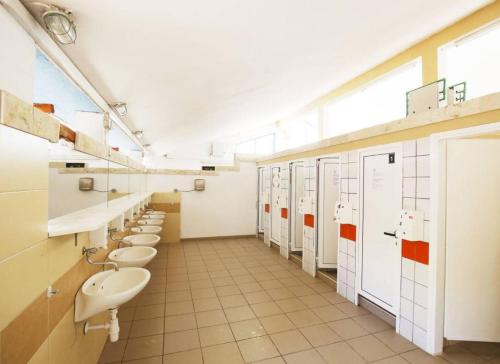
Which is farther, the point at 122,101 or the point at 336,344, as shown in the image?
the point at 122,101

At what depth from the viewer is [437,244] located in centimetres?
225

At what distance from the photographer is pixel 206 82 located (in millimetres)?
2672

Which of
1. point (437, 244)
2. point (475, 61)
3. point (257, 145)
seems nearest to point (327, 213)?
point (437, 244)

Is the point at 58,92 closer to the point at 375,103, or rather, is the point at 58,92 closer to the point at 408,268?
the point at 408,268

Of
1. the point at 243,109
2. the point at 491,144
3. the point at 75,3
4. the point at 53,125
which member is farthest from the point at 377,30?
the point at 53,125

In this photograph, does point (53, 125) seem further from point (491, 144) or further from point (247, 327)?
point (491, 144)

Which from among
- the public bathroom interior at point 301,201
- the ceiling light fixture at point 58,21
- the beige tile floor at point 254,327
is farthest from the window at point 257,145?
the ceiling light fixture at point 58,21

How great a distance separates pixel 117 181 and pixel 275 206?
10.9ft

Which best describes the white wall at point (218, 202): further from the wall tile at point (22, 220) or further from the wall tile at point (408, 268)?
the wall tile at point (22, 220)

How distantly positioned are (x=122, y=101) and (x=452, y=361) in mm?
4237

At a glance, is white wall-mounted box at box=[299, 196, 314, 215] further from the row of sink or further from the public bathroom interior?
the row of sink

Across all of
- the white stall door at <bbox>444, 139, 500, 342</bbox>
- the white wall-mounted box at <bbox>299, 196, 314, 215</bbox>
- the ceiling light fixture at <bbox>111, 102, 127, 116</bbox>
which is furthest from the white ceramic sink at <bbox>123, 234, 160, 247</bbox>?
the white stall door at <bbox>444, 139, 500, 342</bbox>

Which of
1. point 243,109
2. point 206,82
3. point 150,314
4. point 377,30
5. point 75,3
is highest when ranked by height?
point 377,30

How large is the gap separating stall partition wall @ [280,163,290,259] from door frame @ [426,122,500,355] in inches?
114
